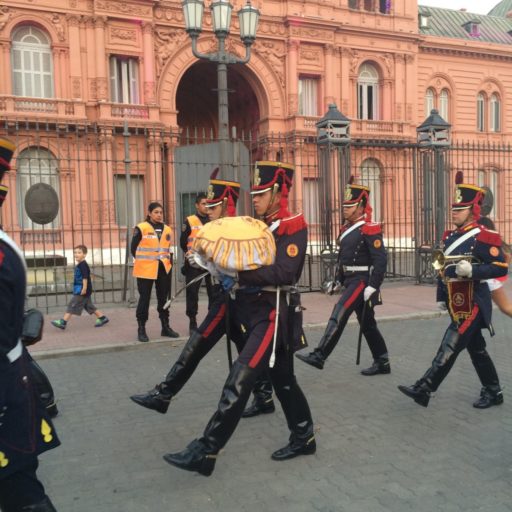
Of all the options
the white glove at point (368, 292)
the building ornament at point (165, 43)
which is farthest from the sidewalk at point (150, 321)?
the building ornament at point (165, 43)

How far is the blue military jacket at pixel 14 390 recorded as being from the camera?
7.62 ft

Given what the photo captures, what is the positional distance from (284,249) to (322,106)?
2311 cm

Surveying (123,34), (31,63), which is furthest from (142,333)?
(123,34)

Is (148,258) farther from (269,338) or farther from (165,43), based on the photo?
(165,43)

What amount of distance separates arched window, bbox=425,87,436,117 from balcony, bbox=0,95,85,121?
1751 cm

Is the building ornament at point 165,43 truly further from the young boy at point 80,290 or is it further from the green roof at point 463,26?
the young boy at point 80,290

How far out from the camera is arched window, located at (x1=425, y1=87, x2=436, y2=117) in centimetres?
2844

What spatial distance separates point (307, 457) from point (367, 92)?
25342mm

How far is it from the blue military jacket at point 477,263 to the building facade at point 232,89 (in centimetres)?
1168

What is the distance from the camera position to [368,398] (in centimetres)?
520

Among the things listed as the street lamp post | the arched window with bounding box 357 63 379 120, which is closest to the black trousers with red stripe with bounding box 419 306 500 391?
the street lamp post

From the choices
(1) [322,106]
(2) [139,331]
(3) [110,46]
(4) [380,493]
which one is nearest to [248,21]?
(2) [139,331]

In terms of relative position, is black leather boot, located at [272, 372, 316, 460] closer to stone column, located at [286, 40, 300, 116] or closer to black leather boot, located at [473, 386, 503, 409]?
black leather boot, located at [473, 386, 503, 409]

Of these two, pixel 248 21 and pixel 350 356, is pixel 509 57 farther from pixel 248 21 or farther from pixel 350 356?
pixel 350 356
